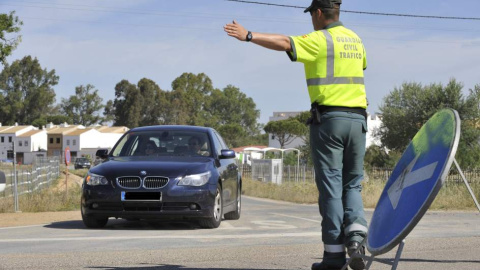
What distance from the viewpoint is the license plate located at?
10.1 meters

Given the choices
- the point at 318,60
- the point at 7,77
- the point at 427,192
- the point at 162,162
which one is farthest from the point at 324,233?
the point at 7,77

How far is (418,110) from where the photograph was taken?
2331 inches

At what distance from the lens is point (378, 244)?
434 centimetres

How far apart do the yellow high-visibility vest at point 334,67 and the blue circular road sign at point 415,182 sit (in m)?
0.86

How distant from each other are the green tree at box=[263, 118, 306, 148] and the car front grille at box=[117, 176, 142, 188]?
9440 cm

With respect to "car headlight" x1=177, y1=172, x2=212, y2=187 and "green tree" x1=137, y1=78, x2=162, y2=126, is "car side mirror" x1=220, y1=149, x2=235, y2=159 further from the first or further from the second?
"green tree" x1=137, y1=78, x2=162, y2=126

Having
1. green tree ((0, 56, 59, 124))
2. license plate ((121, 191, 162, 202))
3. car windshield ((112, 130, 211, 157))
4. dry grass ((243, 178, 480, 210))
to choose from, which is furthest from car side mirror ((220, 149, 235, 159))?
green tree ((0, 56, 59, 124))

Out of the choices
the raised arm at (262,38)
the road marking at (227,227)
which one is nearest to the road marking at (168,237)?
the road marking at (227,227)

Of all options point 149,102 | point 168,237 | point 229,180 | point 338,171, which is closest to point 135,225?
point 229,180

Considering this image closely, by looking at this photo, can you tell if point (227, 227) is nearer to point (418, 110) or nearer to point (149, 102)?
point (418, 110)

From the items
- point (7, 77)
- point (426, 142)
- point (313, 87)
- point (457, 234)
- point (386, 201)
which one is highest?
point (7, 77)

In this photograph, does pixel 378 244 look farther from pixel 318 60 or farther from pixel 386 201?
pixel 318 60

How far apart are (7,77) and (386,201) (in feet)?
408

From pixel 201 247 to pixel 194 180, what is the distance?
2.65 m
